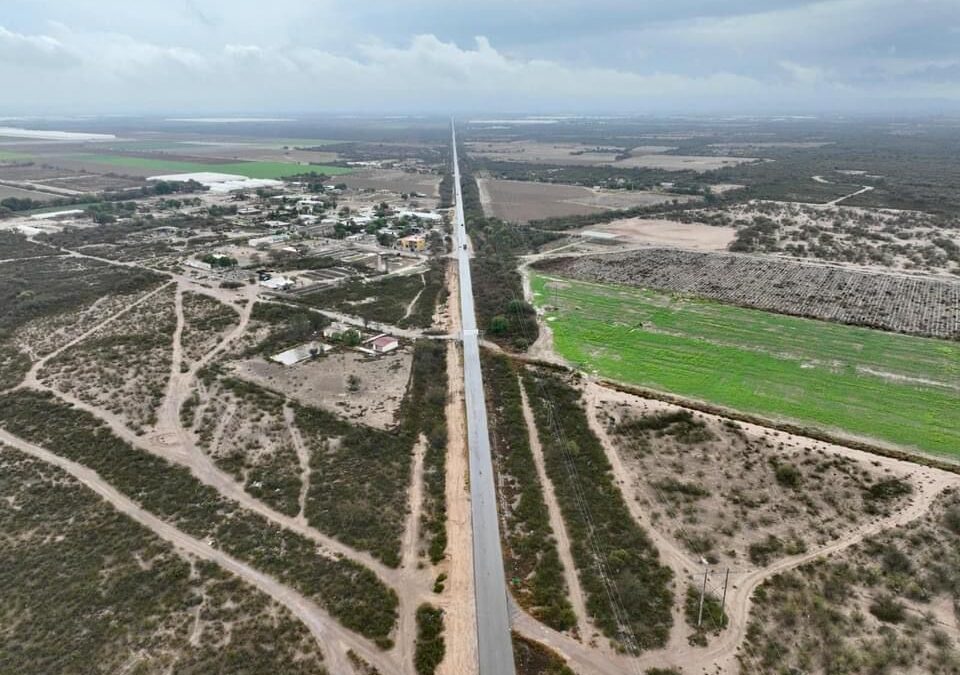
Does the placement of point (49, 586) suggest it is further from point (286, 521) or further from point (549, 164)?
point (549, 164)

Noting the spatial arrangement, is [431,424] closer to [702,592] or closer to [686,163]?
[702,592]

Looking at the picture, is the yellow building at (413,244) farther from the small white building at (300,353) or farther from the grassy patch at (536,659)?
the grassy patch at (536,659)

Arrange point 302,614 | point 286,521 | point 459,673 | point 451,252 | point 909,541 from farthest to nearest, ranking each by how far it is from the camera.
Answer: point 451,252 → point 286,521 → point 909,541 → point 302,614 → point 459,673

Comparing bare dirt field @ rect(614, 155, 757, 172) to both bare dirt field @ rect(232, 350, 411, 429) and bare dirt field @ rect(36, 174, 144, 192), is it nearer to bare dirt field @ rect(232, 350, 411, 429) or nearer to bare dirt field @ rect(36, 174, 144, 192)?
bare dirt field @ rect(36, 174, 144, 192)

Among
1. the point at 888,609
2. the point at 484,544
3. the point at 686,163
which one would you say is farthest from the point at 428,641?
the point at 686,163

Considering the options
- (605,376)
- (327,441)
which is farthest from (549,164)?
(327,441)

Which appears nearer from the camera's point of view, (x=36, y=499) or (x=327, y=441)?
(x=36, y=499)

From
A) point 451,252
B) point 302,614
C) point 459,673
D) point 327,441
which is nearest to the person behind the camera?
point 459,673
